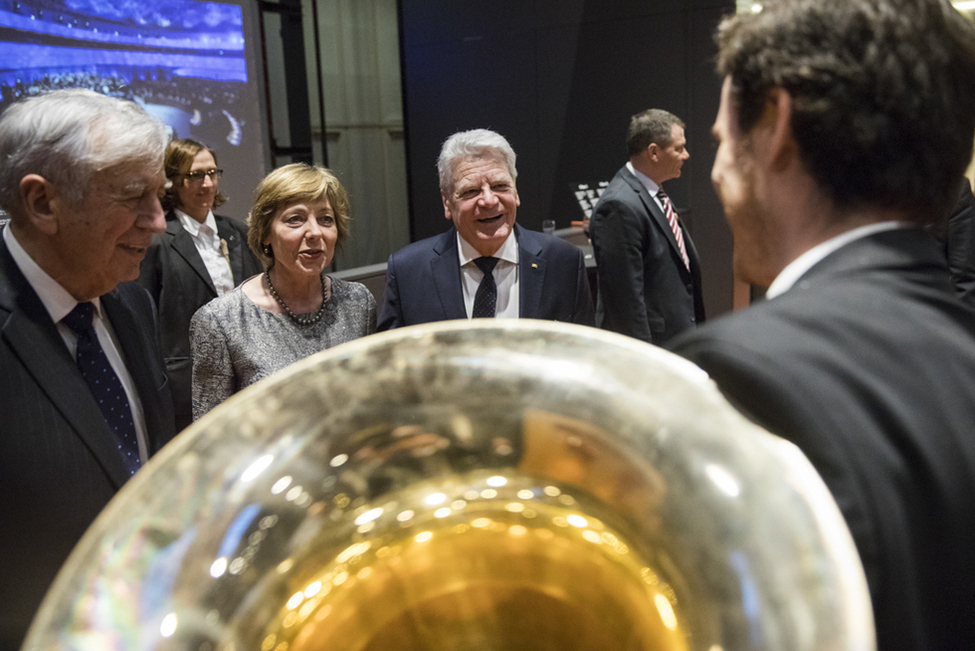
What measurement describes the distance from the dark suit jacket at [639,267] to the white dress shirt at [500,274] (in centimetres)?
138

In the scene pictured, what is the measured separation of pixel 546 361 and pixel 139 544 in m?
0.41

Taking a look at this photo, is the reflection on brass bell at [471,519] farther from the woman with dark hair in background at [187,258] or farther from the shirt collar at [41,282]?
the woman with dark hair in background at [187,258]

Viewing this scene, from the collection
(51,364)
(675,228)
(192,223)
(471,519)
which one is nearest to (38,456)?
(51,364)

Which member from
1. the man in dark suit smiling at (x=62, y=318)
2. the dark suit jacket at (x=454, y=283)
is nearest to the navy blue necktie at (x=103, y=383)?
A: the man in dark suit smiling at (x=62, y=318)

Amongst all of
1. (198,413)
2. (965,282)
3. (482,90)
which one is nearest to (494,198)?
(198,413)

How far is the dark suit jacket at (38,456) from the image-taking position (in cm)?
130

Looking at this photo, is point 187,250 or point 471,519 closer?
point 471,519

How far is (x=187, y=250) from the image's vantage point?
352 cm

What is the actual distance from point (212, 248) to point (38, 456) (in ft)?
8.19

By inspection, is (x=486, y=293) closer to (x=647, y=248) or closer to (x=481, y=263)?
(x=481, y=263)

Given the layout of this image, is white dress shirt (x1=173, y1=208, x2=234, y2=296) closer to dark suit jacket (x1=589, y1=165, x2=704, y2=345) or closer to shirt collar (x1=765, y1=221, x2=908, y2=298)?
dark suit jacket (x1=589, y1=165, x2=704, y2=345)

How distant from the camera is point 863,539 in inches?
24.9

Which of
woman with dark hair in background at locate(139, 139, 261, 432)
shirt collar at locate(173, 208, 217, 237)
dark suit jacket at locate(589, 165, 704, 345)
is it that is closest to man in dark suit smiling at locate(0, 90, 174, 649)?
woman with dark hair in background at locate(139, 139, 261, 432)

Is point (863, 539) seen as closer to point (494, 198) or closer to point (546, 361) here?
point (546, 361)
